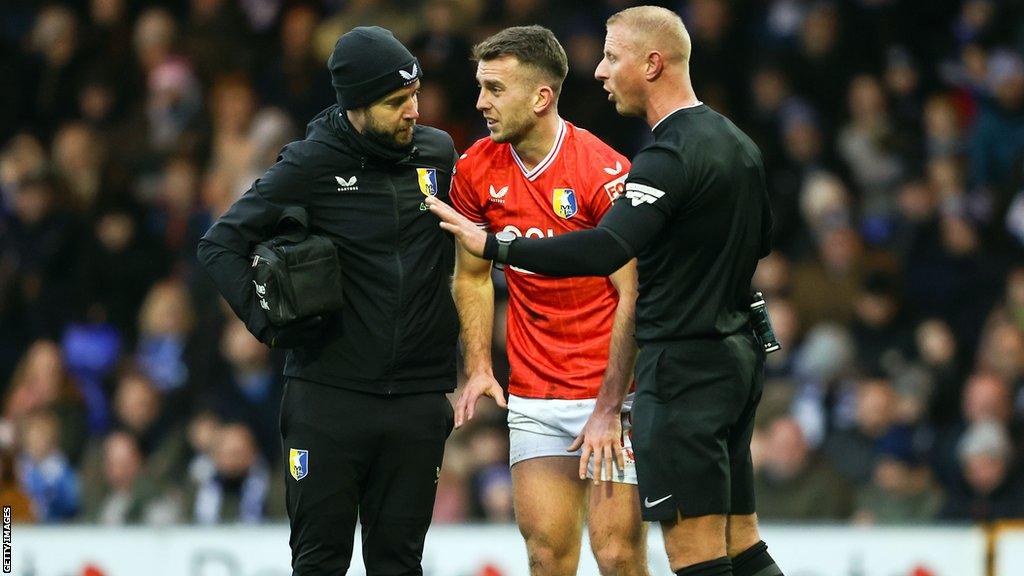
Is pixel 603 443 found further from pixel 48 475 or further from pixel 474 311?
pixel 48 475

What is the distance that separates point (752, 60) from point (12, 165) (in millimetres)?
5284

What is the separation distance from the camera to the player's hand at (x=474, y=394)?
5.59 meters

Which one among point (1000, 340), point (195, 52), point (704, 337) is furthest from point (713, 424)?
point (195, 52)

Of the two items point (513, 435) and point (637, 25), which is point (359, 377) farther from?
point (637, 25)

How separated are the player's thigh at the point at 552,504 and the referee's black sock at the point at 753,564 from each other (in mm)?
558

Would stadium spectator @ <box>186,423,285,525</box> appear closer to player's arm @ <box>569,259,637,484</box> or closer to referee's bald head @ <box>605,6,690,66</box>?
player's arm @ <box>569,259,637,484</box>

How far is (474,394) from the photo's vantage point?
566 cm

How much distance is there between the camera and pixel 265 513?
31.3 feet

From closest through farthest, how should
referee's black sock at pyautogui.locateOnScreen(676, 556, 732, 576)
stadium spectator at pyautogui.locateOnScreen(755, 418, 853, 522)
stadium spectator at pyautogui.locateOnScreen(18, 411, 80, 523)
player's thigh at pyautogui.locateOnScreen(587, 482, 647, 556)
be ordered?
referee's black sock at pyautogui.locateOnScreen(676, 556, 732, 576)
player's thigh at pyautogui.locateOnScreen(587, 482, 647, 556)
stadium spectator at pyautogui.locateOnScreen(755, 418, 853, 522)
stadium spectator at pyautogui.locateOnScreen(18, 411, 80, 523)

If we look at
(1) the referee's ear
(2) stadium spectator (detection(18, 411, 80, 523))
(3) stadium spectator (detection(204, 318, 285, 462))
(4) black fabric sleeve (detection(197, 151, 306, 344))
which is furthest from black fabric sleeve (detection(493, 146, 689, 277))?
(2) stadium spectator (detection(18, 411, 80, 523))

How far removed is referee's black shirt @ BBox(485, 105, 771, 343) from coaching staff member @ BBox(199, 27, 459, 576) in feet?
1.66

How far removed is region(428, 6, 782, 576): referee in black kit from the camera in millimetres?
5098

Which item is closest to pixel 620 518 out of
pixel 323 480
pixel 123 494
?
pixel 323 480

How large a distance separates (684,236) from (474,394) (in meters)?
0.96
